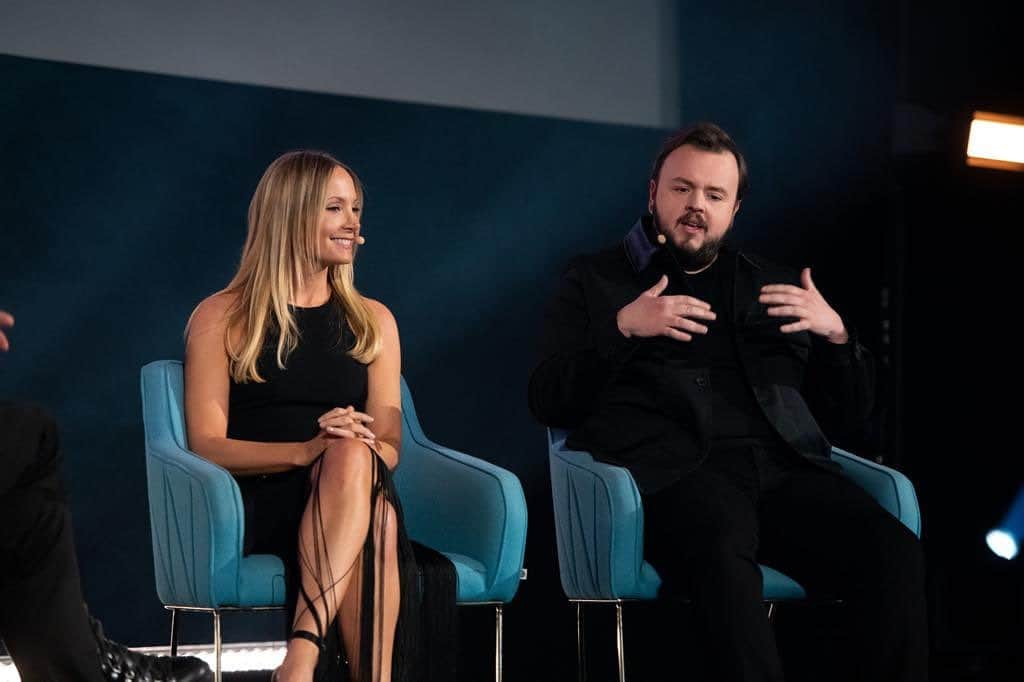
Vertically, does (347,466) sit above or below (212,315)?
below

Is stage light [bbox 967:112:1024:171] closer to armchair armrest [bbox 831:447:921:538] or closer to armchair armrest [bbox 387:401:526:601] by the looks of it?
armchair armrest [bbox 831:447:921:538]

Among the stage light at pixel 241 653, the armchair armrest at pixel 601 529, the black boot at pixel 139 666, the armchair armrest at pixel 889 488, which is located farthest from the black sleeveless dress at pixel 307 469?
the armchair armrest at pixel 889 488

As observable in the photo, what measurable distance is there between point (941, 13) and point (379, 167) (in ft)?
6.00

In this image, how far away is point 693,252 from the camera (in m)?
3.09

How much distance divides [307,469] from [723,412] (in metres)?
0.95

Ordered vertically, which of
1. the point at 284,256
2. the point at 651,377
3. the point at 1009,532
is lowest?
the point at 1009,532

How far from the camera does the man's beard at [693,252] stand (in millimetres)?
3059

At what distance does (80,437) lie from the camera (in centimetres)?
340

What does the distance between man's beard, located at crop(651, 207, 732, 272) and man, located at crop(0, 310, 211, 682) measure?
151 cm

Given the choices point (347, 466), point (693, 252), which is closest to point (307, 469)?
point (347, 466)

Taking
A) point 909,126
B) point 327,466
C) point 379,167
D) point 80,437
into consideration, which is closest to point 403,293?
point 379,167

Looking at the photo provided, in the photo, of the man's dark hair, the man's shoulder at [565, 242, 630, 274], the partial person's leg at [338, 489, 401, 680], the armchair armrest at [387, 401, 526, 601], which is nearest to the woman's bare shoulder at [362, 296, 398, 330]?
the armchair armrest at [387, 401, 526, 601]

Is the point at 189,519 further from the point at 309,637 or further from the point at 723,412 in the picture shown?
the point at 723,412

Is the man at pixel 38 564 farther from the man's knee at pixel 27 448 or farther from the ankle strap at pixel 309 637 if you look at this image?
the ankle strap at pixel 309 637
